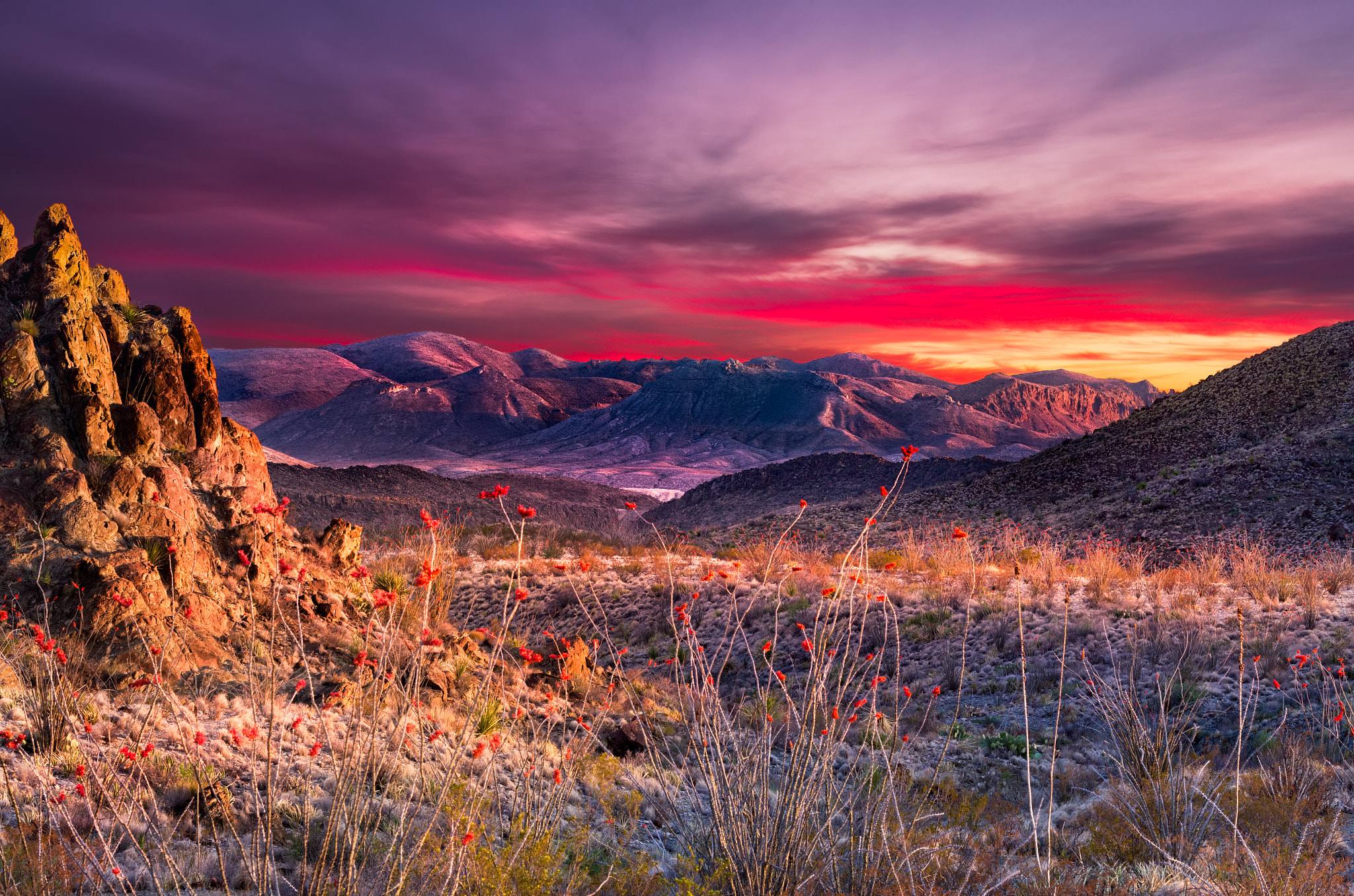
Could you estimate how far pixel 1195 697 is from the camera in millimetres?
6832

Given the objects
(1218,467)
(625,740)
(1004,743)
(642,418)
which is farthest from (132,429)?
(642,418)

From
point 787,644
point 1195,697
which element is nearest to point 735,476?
point 787,644

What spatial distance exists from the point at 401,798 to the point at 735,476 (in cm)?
4520

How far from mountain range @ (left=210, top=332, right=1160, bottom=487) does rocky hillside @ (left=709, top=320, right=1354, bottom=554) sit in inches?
1924

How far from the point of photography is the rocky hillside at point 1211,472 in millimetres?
19812

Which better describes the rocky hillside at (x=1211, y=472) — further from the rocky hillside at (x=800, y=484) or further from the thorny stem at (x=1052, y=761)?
the thorny stem at (x=1052, y=761)

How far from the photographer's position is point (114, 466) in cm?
641

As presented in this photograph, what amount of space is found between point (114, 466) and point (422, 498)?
35.0m

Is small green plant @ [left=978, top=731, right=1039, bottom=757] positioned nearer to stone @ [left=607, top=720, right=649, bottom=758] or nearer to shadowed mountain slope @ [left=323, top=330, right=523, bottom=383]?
stone @ [left=607, top=720, right=649, bottom=758]

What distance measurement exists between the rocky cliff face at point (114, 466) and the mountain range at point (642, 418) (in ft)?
223

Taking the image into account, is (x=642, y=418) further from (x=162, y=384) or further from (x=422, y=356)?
(x=162, y=384)

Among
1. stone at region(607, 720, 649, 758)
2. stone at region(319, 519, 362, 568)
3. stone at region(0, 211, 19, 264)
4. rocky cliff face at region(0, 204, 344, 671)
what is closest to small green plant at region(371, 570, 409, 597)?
stone at region(319, 519, 362, 568)

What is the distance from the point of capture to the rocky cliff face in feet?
18.5

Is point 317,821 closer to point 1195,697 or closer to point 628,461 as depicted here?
point 1195,697
